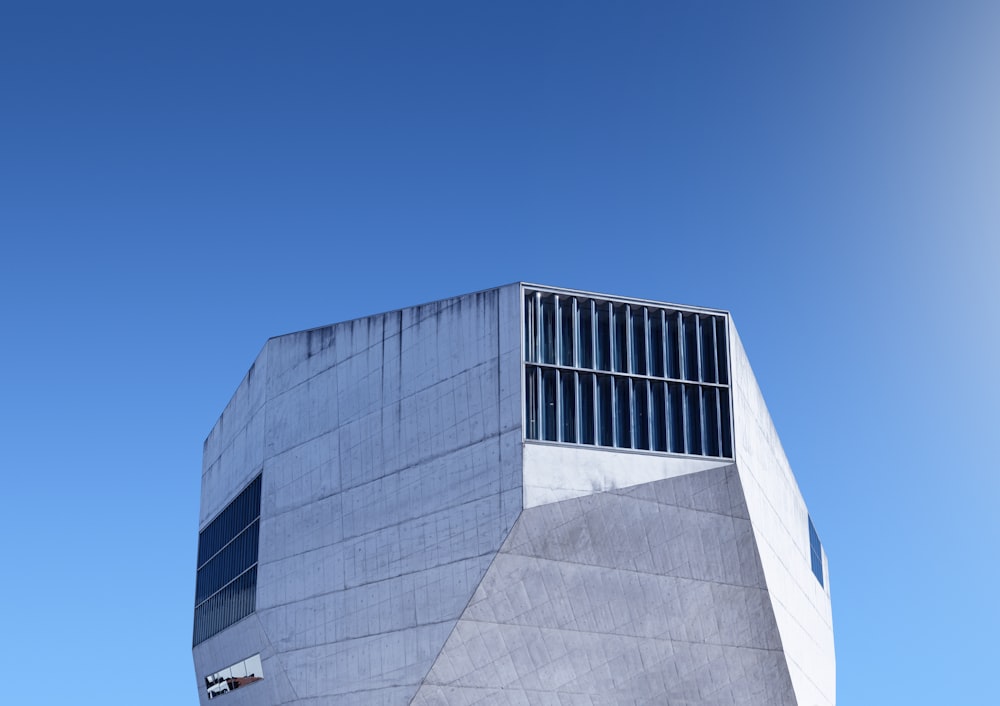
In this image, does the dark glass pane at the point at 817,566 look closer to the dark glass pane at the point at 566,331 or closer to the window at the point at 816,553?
the window at the point at 816,553

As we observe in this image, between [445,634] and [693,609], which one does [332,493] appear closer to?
[445,634]

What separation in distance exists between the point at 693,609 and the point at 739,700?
3375 mm

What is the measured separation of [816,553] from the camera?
50.0 m

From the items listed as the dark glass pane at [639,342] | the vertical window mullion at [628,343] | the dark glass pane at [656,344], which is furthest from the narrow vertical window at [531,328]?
the dark glass pane at [656,344]

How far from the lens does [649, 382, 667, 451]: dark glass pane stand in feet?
109

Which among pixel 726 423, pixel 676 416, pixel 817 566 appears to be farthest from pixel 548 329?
pixel 817 566

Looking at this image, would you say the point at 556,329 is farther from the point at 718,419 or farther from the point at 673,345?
the point at 718,419

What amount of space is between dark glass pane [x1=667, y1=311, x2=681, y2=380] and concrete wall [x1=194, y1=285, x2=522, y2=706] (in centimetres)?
476

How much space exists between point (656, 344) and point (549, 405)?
159 inches

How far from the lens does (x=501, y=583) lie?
31875 mm

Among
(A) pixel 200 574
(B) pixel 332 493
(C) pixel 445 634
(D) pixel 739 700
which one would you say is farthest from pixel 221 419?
(D) pixel 739 700

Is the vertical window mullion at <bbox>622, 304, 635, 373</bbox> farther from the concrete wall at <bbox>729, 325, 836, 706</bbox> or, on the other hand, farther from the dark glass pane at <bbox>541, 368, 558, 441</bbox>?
the concrete wall at <bbox>729, 325, 836, 706</bbox>

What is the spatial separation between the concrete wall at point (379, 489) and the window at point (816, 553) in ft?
64.8

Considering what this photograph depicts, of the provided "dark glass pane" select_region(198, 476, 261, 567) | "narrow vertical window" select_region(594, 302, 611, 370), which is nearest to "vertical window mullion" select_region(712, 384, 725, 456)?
"narrow vertical window" select_region(594, 302, 611, 370)
